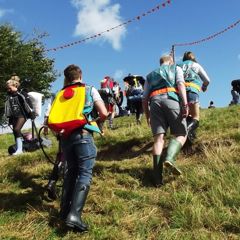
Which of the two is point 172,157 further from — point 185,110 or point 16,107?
point 16,107

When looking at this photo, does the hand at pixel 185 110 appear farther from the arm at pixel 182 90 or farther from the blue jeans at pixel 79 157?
the blue jeans at pixel 79 157

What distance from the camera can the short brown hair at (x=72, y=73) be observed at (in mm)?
5891

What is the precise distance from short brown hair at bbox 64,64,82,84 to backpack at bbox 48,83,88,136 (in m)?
0.14

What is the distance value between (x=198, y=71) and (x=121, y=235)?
3.95 metres

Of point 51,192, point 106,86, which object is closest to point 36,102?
point 51,192

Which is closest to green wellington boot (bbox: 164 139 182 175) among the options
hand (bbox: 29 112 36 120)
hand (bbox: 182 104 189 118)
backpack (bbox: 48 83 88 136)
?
hand (bbox: 182 104 189 118)

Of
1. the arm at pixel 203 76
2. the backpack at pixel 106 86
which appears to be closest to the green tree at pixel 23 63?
the backpack at pixel 106 86

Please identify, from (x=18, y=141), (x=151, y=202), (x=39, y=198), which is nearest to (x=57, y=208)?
(x=39, y=198)

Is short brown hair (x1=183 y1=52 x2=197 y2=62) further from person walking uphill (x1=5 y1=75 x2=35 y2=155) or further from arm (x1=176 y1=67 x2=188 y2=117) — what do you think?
person walking uphill (x1=5 y1=75 x2=35 y2=155)

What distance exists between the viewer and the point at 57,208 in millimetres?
6375

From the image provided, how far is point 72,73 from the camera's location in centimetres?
589

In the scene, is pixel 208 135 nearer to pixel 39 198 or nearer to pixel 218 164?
pixel 218 164

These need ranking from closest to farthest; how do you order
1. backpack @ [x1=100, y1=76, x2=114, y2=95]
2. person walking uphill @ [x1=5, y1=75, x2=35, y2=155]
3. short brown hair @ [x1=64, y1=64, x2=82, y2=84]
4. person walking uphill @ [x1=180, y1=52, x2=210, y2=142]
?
short brown hair @ [x1=64, y1=64, x2=82, y2=84], person walking uphill @ [x1=180, y1=52, x2=210, y2=142], person walking uphill @ [x1=5, y1=75, x2=35, y2=155], backpack @ [x1=100, y1=76, x2=114, y2=95]

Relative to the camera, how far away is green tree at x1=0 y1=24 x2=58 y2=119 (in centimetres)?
3083
